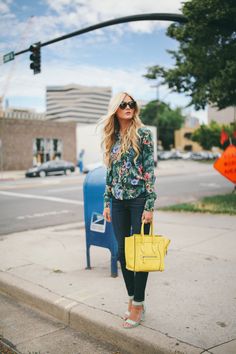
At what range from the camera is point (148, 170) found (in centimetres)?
328

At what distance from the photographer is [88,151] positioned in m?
45.2

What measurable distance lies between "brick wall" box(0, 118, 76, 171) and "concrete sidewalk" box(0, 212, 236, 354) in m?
30.8

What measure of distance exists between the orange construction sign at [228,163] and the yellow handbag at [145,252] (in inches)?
295

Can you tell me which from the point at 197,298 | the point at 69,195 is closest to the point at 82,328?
the point at 197,298

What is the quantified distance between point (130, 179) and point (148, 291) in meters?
1.44

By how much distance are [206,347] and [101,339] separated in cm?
93

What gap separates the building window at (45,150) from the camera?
39469mm

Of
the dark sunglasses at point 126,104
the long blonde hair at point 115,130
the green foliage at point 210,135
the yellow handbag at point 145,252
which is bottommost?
the yellow handbag at point 145,252

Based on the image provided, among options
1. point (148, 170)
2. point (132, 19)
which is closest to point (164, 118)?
point (132, 19)

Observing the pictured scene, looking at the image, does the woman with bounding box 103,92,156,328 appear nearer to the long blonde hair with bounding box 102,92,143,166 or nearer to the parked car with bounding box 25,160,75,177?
the long blonde hair with bounding box 102,92,143,166

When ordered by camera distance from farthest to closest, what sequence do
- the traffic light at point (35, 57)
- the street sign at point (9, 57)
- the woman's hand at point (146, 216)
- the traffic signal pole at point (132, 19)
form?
1. the street sign at point (9, 57)
2. the traffic light at point (35, 57)
3. the traffic signal pole at point (132, 19)
4. the woman's hand at point (146, 216)

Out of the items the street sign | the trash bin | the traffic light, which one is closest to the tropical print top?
the trash bin

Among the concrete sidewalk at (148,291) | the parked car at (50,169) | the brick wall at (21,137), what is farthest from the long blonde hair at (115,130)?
the brick wall at (21,137)

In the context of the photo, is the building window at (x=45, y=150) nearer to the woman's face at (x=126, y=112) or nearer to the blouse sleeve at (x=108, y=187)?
the blouse sleeve at (x=108, y=187)
